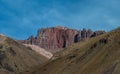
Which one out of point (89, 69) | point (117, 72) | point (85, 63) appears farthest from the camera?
point (85, 63)

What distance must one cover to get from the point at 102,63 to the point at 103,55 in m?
10.3

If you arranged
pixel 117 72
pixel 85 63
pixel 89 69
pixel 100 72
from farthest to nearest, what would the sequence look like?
pixel 85 63 < pixel 89 69 < pixel 100 72 < pixel 117 72

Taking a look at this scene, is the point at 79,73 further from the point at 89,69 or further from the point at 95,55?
the point at 95,55

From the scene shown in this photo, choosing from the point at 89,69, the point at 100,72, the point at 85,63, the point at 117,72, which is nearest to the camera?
the point at 117,72

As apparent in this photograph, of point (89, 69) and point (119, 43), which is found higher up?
point (119, 43)

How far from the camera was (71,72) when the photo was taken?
19488cm

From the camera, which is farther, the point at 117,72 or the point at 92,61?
the point at 92,61

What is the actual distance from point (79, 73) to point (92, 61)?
10.7 metres

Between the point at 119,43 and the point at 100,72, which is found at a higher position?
the point at 119,43

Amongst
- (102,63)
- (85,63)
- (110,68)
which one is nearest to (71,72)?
(85,63)

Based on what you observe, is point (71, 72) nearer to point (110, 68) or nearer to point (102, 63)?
point (102, 63)

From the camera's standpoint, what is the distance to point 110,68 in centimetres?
16450

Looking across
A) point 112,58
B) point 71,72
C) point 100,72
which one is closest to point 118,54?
point 112,58

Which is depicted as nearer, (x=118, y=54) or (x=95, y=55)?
(x=118, y=54)
